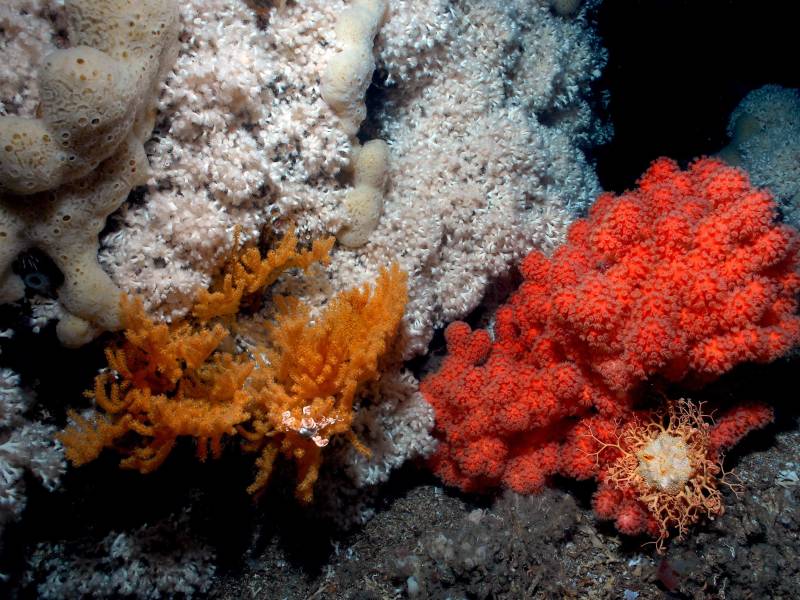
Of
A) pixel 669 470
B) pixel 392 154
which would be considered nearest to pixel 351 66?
pixel 392 154

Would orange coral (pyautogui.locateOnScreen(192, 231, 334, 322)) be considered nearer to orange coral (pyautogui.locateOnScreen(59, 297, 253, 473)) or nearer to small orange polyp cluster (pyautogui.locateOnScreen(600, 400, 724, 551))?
orange coral (pyautogui.locateOnScreen(59, 297, 253, 473))

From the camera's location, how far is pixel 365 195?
130 inches

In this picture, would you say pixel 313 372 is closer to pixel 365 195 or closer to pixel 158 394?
pixel 158 394

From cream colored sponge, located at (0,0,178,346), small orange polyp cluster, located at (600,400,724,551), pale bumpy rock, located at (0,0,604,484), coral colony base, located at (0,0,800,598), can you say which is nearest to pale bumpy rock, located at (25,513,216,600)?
coral colony base, located at (0,0,800,598)

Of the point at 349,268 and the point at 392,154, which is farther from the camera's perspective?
the point at 392,154

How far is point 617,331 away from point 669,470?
828 mm

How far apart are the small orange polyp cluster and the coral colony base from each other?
0.06 ft

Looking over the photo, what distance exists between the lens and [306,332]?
9.32ft

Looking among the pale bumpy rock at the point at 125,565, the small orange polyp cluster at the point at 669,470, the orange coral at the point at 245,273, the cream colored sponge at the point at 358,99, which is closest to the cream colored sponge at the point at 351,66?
the cream colored sponge at the point at 358,99

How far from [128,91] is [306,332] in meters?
1.35

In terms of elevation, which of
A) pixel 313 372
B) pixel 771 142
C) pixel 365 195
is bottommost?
pixel 313 372

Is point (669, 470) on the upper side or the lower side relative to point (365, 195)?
lower

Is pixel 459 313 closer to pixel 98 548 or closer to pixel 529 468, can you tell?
pixel 529 468

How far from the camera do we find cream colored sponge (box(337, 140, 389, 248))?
3.30 metres
